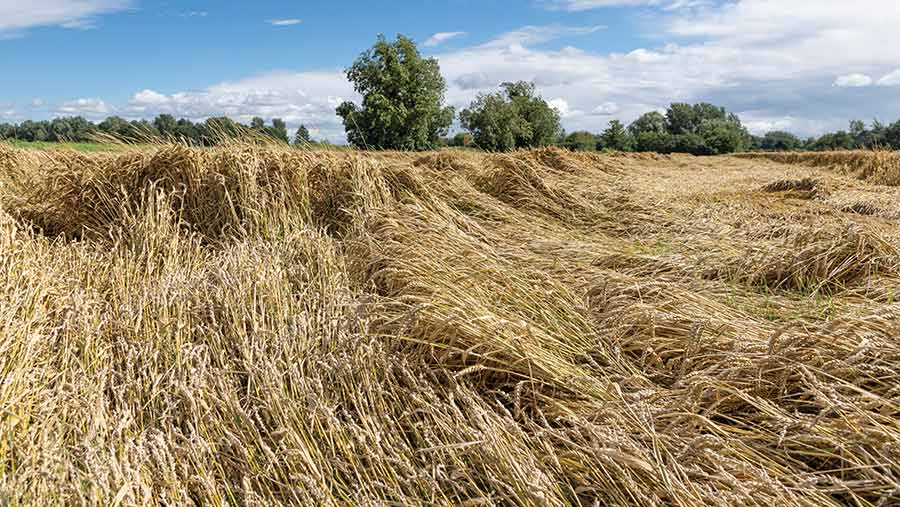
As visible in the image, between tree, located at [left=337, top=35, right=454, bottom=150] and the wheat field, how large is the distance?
4101 centimetres

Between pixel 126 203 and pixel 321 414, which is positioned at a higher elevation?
pixel 126 203

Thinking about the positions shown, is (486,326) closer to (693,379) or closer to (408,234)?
(693,379)

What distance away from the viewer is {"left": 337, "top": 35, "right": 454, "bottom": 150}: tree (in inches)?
1759

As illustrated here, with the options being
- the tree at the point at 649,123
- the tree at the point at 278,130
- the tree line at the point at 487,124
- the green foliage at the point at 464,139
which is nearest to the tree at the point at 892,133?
the tree line at the point at 487,124

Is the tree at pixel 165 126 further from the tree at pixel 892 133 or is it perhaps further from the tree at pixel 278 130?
A: the tree at pixel 892 133

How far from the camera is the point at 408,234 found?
4.41 m

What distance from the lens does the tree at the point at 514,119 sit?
175 ft

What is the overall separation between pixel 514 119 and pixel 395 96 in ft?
51.1

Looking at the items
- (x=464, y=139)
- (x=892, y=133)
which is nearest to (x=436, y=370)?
(x=464, y=139)

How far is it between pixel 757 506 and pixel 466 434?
0.96m

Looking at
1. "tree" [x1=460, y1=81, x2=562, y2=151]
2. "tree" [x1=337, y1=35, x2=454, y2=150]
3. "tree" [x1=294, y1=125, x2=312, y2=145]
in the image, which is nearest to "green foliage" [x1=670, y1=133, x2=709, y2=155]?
"tree" [x1=460, y1=81, x2=562, y2=151]

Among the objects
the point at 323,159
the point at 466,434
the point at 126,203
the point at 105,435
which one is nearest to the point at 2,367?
the point at 105,435

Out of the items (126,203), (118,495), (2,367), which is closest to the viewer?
(118,495)

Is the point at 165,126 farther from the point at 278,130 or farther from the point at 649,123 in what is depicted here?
the point at 649,123
